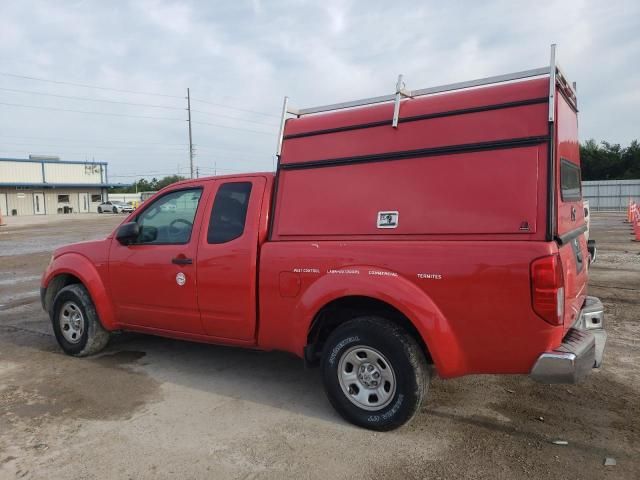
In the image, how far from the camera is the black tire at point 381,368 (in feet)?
11.7

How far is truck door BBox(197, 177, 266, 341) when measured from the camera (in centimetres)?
433

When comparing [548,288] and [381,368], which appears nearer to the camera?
[548,288]

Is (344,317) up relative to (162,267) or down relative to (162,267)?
down

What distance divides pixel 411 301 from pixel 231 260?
1653 millimetres

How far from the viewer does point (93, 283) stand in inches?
214

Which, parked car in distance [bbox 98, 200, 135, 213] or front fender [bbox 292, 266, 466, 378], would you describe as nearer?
front fender [bbox 292, 266, 466, 378]

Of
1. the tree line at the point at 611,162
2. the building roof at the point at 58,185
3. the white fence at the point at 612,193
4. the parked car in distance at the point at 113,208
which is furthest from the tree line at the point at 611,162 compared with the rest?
the building roof at the point at 58,185

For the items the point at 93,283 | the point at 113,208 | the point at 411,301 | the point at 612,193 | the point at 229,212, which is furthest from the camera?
the point at 113,208

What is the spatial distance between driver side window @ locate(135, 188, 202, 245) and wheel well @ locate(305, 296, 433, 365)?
1.54 metres

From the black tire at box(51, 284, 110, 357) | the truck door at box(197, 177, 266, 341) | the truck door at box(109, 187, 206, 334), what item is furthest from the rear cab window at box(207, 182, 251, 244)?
the black tire at box(51, 284, 110, 357)

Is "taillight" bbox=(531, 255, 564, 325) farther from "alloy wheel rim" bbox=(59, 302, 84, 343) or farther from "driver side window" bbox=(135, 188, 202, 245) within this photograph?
"alloy wheel rim" bbox=(59, 302, 84, 343)

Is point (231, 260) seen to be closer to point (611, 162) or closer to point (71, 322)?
point (71, 322)

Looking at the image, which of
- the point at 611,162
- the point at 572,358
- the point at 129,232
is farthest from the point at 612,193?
the point at 129,232

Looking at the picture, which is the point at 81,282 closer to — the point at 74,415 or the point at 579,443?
the point at 74,415
